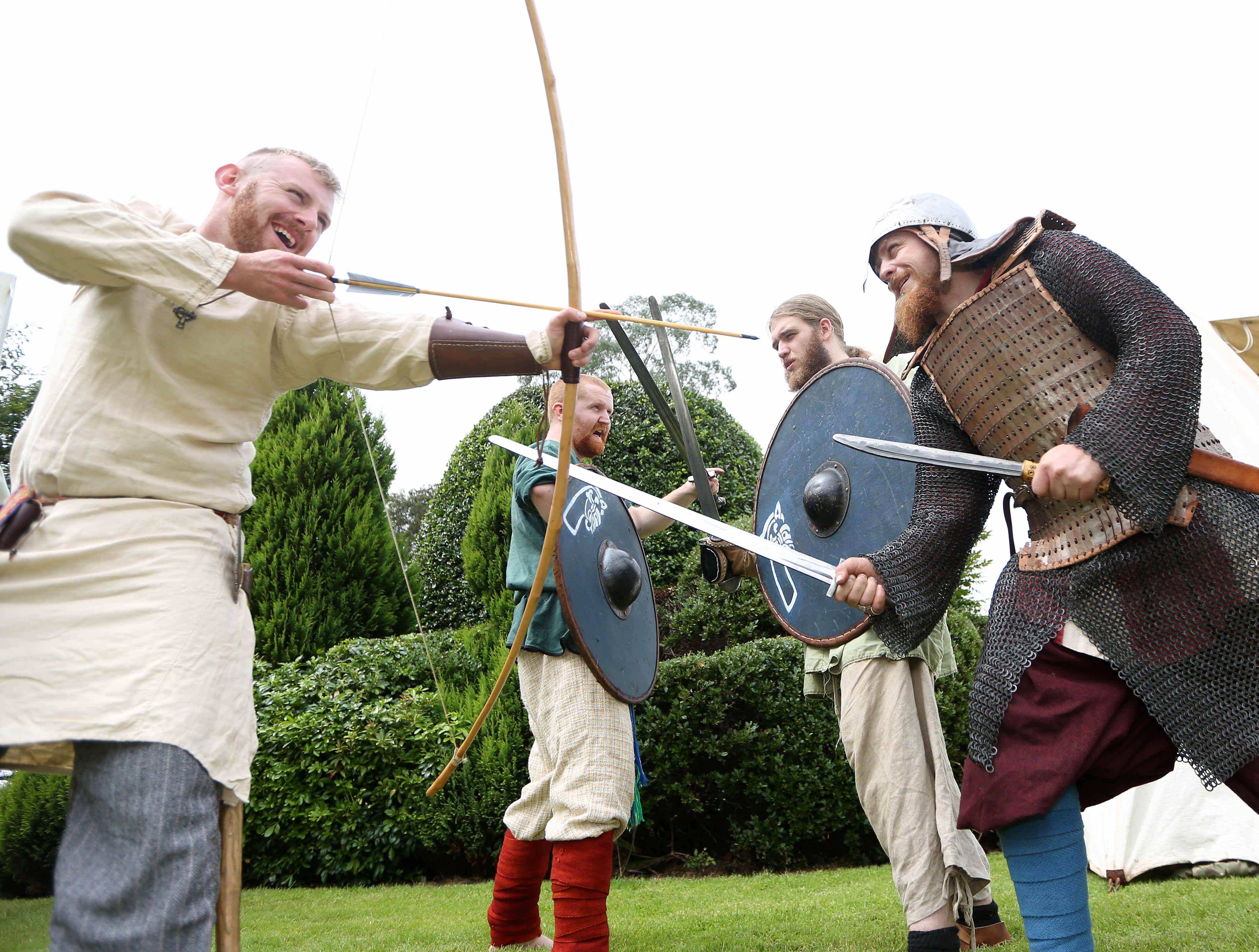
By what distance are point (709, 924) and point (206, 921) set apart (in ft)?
7.35

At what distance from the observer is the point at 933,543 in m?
2.16

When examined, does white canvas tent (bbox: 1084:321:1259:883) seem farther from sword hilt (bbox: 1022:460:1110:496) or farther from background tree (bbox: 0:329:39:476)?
background tree (bbox: 0:329:39:476)

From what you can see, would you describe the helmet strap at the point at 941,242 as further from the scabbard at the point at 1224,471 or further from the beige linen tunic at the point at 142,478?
the beige linen tunic at the point at 142,478

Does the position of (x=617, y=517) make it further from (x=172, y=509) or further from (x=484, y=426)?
(x=484, y=426)

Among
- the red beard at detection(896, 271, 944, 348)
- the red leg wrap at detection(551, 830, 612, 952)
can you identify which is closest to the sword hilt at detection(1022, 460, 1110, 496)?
the red beard at detection(896, 271, 944, 348)

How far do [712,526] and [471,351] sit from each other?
109cm

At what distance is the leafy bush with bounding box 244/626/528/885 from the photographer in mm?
4762

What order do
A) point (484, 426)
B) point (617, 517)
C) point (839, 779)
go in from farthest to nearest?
1. point (484, 426)
2. point (839, 779)
3. point (617, 517)

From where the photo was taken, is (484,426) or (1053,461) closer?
(1053,461)

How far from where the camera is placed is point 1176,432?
5.76ft

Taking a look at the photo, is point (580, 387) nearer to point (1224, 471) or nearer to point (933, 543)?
point (933, 543)

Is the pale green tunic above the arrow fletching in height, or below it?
below

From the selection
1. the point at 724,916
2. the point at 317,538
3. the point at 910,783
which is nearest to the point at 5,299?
the point at 317,538

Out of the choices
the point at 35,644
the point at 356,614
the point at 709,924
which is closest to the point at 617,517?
the point at 709,924
